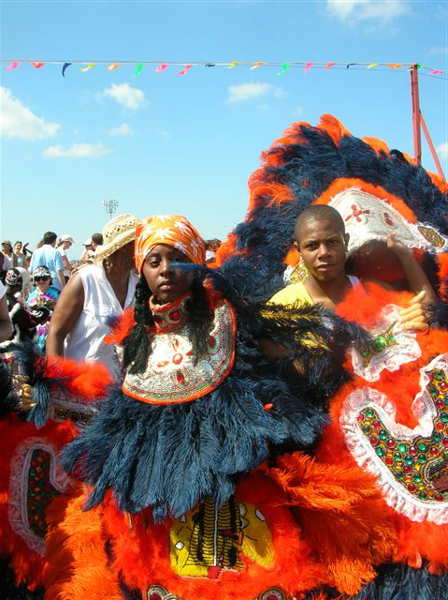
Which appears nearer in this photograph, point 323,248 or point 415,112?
point 323,248

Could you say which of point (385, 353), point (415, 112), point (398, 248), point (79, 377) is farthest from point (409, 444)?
point (415, 112)

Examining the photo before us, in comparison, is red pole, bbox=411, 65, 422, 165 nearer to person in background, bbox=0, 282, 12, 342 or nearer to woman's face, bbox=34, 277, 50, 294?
woman's face, bbox=34, 277, 50, 294

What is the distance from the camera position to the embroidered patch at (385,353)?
2.08 meters

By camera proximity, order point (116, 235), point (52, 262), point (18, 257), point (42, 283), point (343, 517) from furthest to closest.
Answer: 1. point (18, 257)
2. point (52, 262)
3. point (42, 283)
4. point (116, 235)
5. point (343, 517)

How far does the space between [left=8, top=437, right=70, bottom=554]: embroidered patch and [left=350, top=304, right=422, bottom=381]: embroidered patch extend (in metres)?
1.39

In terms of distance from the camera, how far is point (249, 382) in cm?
199

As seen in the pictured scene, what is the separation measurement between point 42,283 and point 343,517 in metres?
4.86

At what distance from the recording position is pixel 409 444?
2.05 m

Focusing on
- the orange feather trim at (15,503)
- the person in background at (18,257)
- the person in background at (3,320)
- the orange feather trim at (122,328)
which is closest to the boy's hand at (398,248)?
the orange feather trim at (122,328)

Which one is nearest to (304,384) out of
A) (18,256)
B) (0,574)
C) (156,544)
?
(156,544)

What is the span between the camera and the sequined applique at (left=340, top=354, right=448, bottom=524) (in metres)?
2.02

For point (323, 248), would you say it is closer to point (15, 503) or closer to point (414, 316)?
point (414, 316)

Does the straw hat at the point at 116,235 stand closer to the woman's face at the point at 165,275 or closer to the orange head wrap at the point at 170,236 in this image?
the orange head wrap at the point at 170,236

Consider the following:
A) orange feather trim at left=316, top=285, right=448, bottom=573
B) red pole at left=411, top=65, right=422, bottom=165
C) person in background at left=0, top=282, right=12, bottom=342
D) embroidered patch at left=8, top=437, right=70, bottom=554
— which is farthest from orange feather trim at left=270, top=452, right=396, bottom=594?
red pole at left=411, top=65, right=422, bottom=165
